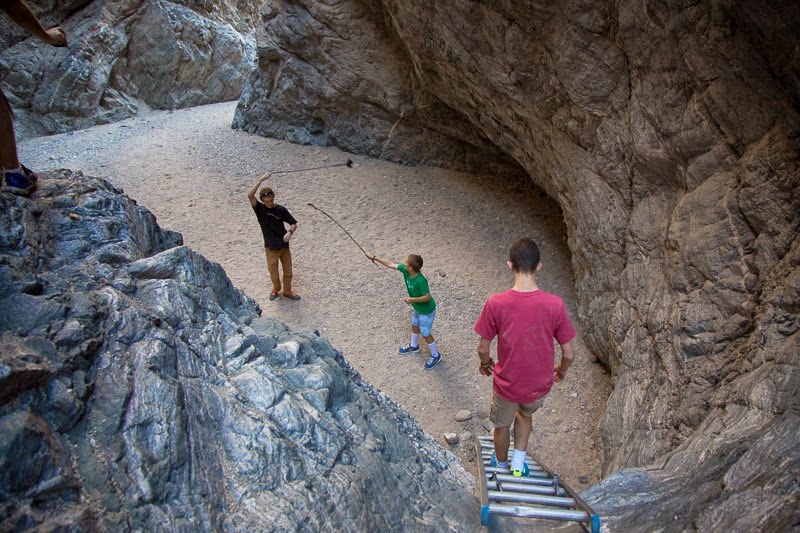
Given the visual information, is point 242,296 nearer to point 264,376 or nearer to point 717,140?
point 264,376

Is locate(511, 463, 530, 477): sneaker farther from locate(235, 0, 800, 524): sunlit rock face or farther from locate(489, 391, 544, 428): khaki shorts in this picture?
locate(235, 0, 800, 524): sunlit rock face

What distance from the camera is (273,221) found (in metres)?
7.46

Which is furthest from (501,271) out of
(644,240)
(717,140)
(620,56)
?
(717,140)

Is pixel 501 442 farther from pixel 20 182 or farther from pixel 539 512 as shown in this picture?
pixel 20 182

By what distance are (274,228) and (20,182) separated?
11.6 ft

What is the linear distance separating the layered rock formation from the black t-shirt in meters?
2.77

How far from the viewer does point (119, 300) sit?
11.6 feet

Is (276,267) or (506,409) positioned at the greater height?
(506,409)

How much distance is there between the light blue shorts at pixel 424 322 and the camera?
6750 mm

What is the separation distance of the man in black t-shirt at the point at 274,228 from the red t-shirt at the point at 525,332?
442cm

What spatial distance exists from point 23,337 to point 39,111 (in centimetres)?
1357

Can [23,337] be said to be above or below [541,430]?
above


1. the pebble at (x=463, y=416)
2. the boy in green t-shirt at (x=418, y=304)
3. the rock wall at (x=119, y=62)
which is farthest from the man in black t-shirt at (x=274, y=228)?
the rock wall at (x=119, y=62)

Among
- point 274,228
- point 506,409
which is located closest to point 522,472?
point 506,409
